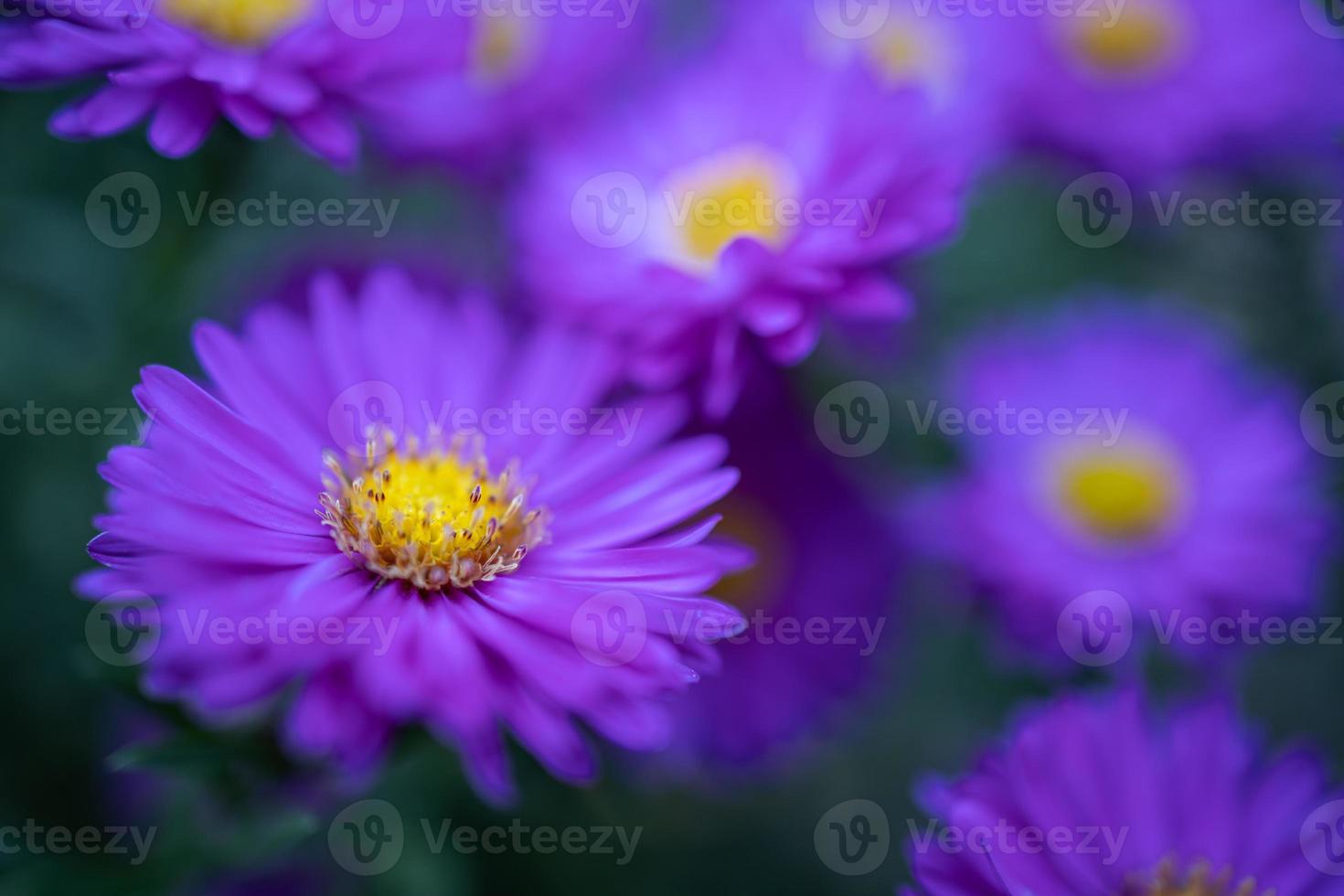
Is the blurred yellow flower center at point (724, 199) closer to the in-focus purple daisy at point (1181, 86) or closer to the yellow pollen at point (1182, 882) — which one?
the in-focus purple daisy at point (1181, 86)

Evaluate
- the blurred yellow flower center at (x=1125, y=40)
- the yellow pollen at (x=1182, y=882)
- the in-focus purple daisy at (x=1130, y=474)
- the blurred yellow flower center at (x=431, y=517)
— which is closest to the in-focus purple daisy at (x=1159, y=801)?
the yellow pollen at (x=1182, y=882)

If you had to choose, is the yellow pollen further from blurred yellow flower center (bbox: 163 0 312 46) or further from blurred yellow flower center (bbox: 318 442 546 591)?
blurred yellow flower center (bbox: 163 0 312 46)

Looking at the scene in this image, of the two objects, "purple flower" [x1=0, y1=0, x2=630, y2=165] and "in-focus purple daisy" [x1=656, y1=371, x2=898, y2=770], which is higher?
"purple flower" [x1=0, y1=0, x2=630, y2=165]

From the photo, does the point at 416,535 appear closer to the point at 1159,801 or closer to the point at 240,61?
the point at 240,61

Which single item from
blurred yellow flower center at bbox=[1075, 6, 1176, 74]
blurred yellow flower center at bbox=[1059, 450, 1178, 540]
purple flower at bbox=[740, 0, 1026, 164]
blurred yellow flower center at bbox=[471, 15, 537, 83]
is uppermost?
blurred yellow flower center at bbox=[1075, 6, 1176, 74]

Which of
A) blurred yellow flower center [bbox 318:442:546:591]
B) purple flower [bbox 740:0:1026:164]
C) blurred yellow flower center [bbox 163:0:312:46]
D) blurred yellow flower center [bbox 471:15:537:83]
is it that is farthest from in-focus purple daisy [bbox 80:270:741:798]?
purple flower [bbox 740:0:1026:164]

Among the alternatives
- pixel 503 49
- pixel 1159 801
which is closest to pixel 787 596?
pixel 1159 801

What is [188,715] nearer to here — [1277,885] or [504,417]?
[504,417]
